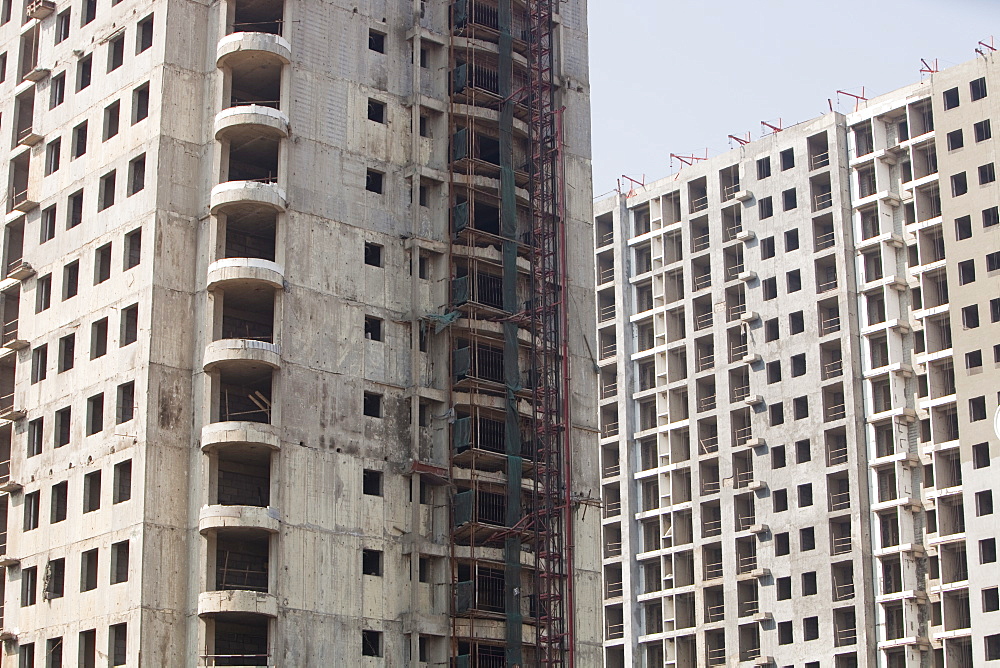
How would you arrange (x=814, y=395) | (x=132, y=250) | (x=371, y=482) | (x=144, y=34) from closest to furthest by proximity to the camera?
(x=371, y=482) < (x=132, y=250) < (x=144, y=34) < (x=814, y=395)

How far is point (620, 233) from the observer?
11556 cm

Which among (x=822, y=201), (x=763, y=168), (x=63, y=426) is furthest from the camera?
(x=763, y=168)

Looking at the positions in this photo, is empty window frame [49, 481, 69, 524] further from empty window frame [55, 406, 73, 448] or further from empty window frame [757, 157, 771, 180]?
empty window frame [757, 157, 771, 180]

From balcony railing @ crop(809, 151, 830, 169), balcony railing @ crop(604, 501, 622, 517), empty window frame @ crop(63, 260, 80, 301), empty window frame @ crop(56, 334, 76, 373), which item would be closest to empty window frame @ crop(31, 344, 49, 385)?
empty window frame @ crop(56, 334, 76, 373)

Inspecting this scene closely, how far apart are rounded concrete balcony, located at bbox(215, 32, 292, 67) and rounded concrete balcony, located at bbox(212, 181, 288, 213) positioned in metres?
5.12

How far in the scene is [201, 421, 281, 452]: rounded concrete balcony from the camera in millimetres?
60438

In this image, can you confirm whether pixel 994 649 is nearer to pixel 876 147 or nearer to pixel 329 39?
pixel 876 147

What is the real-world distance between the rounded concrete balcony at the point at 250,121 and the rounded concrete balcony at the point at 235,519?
1418 centimetres

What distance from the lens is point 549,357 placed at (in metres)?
69.6

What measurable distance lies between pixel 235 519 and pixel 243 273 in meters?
8.84

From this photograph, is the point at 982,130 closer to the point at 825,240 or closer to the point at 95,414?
the point at 825,240

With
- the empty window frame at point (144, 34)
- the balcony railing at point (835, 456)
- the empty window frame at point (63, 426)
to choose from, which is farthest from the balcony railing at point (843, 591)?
the empty window frame at point (144, 34)

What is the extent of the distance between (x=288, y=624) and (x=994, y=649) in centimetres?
4493

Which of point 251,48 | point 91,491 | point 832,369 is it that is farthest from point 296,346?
point 832,369
